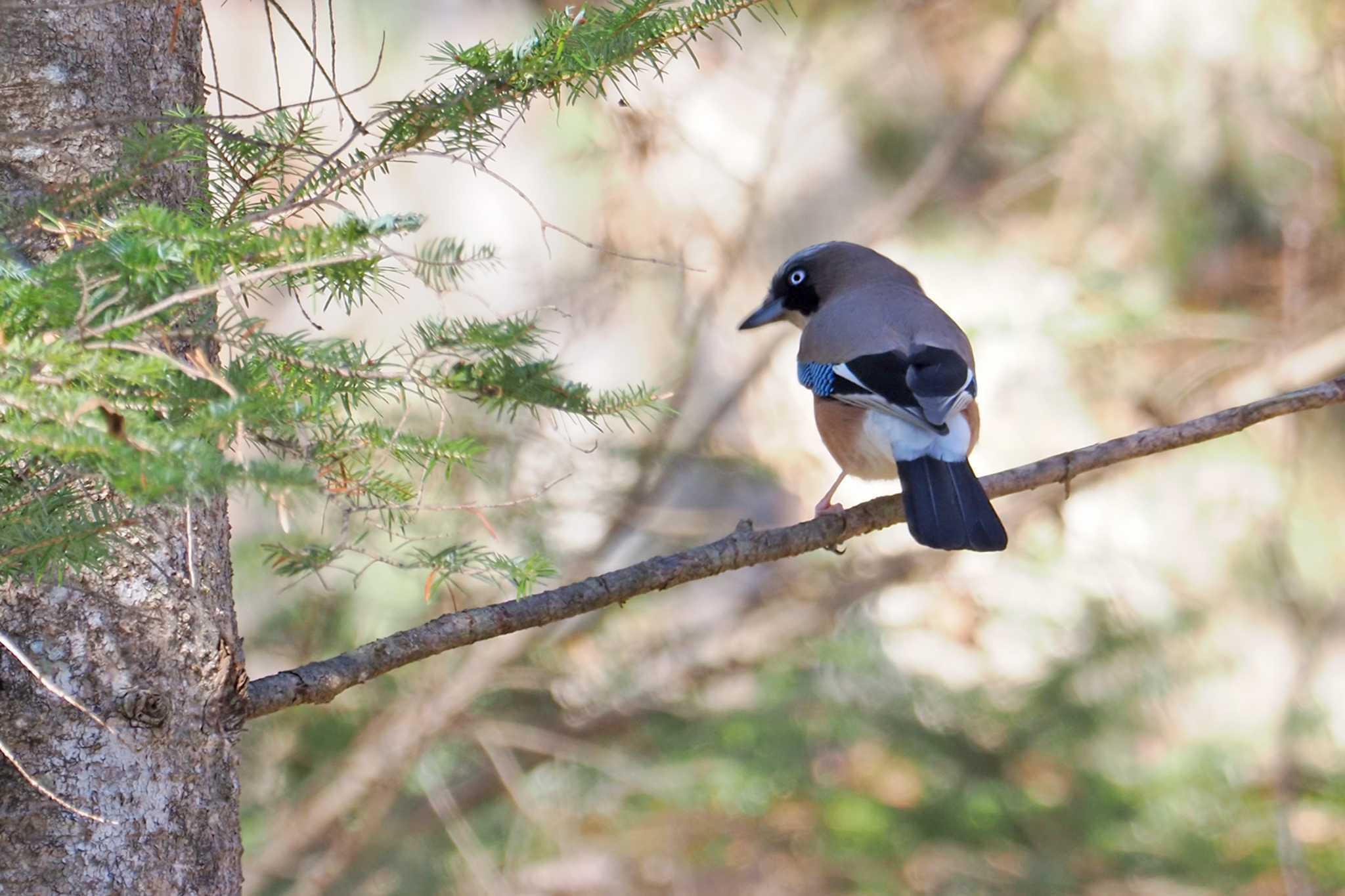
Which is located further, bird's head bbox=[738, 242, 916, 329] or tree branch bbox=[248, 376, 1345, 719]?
bird's head bbox=[738, 242, 916, 329]

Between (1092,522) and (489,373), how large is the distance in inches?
270

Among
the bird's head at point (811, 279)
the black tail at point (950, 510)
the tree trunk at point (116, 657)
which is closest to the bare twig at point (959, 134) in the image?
the bird's head at point (811, 279)

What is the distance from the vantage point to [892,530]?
7602 millimetres

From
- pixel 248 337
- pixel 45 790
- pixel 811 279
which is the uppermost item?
pixel 811 279

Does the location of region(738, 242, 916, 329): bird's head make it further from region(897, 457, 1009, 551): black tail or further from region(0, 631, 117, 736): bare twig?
region(0, 631, 117, 736): bare twig

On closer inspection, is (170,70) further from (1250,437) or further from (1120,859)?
(1250,437)

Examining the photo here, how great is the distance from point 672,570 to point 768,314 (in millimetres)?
2649

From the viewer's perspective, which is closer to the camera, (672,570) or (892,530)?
(672,570)

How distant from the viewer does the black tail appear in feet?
10.5

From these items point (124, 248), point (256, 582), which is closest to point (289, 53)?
point (256, 582)

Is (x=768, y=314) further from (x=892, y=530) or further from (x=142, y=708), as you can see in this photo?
(x=142, y=708)

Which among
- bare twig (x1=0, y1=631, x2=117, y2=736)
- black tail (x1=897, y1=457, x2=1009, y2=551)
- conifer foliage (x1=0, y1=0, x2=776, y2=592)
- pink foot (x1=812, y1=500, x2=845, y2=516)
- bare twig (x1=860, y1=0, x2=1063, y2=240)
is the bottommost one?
bare twig (x1=0, y1=631, x2=117, y2=736)

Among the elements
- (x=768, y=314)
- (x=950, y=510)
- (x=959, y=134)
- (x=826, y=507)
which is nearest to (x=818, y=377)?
(x=826, y=507)

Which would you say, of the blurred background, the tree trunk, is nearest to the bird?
the blurred background
